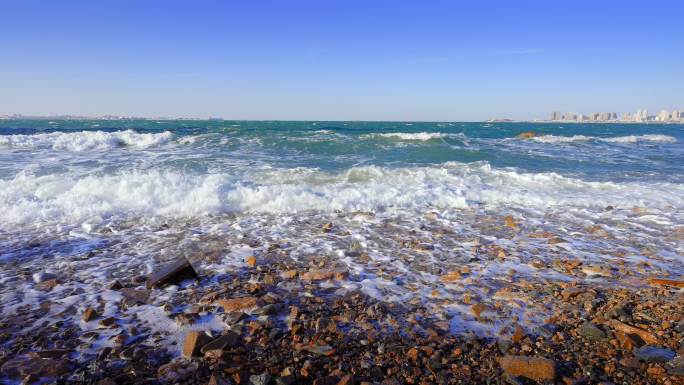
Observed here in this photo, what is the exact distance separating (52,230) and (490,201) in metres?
7.17

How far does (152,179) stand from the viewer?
7547 millimetres

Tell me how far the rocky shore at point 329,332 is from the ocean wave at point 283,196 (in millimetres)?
2558

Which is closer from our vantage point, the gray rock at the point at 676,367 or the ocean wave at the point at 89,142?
the gray rock at the point at 676,367

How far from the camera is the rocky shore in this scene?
88.0 inches

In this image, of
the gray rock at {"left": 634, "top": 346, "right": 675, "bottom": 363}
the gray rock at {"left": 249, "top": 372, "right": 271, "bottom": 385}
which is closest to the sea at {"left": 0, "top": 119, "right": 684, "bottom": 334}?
the gray rock at {"left": 634, "top": 346, "right": 675, "bottom": 363}

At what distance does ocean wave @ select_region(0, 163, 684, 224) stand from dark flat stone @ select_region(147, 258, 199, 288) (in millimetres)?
2722

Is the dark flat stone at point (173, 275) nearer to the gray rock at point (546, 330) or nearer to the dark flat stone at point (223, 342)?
the dark flat stone at point (223, 342)

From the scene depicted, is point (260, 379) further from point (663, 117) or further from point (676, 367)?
point (663, 117)

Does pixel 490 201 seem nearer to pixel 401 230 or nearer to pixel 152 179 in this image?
pixel 401 230

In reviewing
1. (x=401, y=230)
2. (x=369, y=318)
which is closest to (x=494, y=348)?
(x=369, y=318)

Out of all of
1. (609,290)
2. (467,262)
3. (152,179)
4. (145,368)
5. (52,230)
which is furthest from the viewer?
(152,179)

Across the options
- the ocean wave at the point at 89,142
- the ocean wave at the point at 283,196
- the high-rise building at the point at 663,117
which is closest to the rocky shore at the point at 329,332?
the ocean wave at the point at 283,196

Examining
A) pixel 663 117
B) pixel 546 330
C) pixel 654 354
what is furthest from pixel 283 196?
pixel 663 117

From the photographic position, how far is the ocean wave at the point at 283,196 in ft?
20.1
